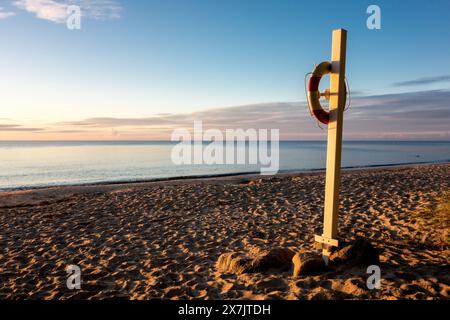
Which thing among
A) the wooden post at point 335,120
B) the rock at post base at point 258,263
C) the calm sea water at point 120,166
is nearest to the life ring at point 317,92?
Result: the wooden post at point 335,120

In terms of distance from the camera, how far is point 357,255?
174 inches

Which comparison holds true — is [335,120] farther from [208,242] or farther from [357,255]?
[208,242]

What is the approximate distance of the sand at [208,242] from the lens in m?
4.05

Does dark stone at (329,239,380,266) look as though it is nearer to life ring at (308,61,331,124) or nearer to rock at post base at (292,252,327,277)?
rock at post base at (292,252,327,277)

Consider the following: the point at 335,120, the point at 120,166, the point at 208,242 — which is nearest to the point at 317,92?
the point at 335,120

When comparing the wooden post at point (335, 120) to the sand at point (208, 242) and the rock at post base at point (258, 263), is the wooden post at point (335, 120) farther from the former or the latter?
the sand at point (208, 242)

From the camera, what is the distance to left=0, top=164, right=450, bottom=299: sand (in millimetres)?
4055

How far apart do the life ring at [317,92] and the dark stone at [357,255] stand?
1.84 meters

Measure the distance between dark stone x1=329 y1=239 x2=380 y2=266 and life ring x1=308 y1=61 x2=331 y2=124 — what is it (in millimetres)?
1845

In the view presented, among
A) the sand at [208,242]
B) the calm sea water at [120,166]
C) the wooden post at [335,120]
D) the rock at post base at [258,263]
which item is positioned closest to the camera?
the sand at [208,242]

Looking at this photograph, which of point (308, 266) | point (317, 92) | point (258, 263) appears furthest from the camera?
point (258, 263)

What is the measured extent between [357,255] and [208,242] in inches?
113
